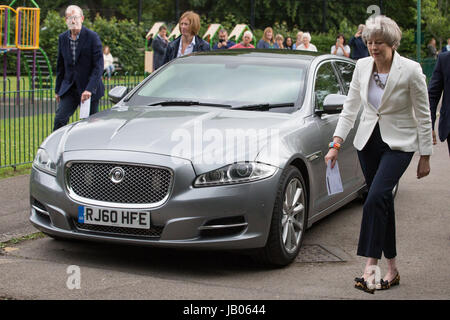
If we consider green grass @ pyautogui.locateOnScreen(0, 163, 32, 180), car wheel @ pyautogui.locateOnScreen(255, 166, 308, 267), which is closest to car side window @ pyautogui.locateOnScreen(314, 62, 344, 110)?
car wheel @ pyautogui.locateOnScreen(255, 166, 308, 267)

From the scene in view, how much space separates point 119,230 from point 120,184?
323mm

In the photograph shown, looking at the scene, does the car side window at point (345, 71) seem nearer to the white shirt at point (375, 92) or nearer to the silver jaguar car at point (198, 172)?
the silver jaguar car at point (198, 172)

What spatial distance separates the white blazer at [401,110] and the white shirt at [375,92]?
0.03 meters

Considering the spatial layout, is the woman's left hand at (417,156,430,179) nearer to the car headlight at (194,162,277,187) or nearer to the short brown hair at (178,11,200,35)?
the car headlight at (194,162,277,187)

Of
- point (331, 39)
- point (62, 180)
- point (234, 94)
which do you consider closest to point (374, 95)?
point (234, 94)

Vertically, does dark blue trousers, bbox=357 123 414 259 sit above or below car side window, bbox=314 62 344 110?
below

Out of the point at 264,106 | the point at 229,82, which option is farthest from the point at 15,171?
the point at 264,106

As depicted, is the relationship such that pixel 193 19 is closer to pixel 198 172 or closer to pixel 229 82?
pixel 229 82

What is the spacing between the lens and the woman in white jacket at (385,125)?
5.21m

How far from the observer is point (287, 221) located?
595 centimetres

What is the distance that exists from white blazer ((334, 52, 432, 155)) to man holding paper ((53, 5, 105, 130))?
4.28 m

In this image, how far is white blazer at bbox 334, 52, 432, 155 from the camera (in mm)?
5219
